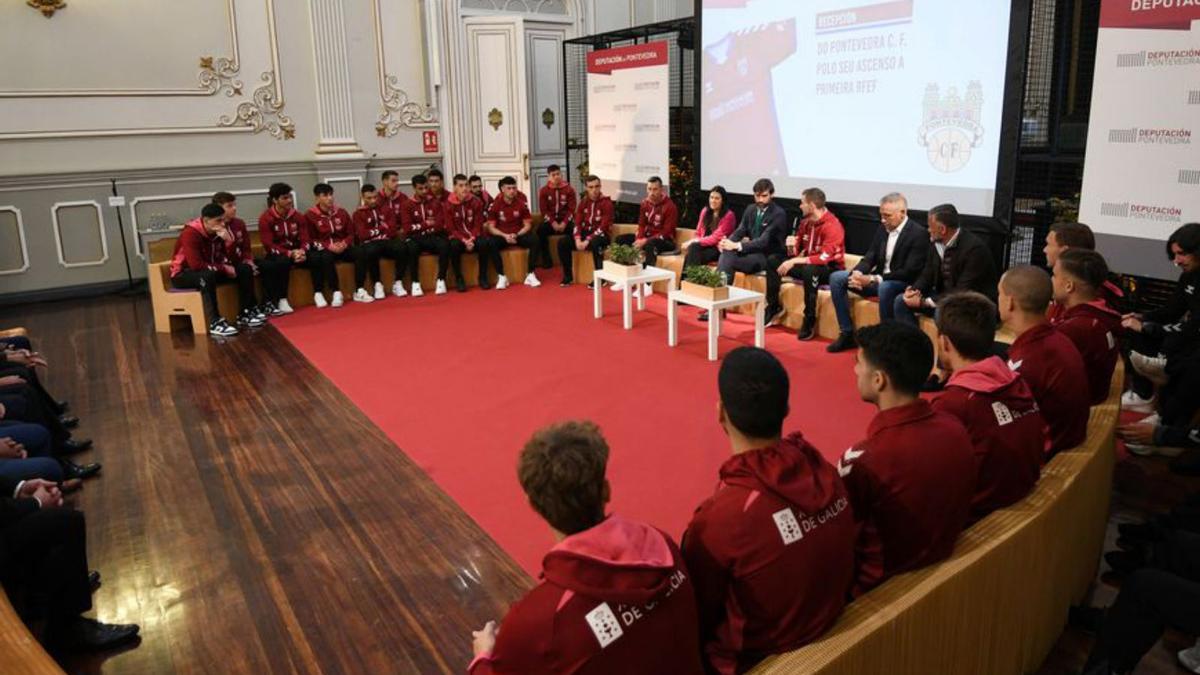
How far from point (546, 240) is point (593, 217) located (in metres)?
0.79

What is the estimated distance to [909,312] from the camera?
5578 mm

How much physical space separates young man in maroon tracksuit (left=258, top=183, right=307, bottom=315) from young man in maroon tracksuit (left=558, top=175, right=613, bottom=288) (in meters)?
2.51

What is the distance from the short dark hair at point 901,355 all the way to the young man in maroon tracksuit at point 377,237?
21.5 feet

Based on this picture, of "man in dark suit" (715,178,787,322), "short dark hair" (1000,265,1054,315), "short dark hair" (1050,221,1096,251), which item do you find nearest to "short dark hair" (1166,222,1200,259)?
"short dark hair" (1050,221,1096,251)

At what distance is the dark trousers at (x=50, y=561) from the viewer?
249 centimetres

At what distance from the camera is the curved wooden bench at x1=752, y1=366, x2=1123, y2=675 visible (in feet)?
5.74

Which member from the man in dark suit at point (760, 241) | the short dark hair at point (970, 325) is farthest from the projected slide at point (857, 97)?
the short dark hair at point (970, 325)

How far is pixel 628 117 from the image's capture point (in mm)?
9000

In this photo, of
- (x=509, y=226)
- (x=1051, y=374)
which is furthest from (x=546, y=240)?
(x=1051, y=374)

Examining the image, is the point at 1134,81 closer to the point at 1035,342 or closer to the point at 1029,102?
the point at 1029,102

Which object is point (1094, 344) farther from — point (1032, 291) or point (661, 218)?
point (661, 218)

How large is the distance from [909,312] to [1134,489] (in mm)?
2130

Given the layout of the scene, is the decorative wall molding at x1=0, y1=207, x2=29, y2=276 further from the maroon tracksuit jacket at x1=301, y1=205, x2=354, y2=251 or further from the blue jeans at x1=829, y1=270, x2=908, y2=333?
the blue jeans at x1=829, y1=270, x2=908, y2=333

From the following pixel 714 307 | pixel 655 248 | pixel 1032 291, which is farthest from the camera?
pixel 655 248
